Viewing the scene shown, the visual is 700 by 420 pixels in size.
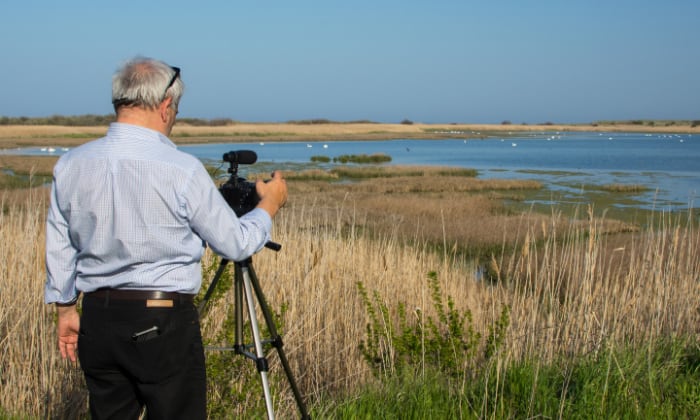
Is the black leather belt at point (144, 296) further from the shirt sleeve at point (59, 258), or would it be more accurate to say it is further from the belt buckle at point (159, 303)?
the shirt sleeve at point (59, 258)

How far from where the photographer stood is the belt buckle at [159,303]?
2287 mm

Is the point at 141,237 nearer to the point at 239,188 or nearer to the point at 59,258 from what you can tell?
the point at 59,258

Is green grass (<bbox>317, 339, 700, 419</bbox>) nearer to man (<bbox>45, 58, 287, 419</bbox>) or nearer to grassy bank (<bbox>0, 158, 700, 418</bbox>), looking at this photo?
grassy bank (<bbox>0, 158, 700, 418</bbox>)

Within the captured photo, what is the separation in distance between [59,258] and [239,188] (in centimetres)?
73

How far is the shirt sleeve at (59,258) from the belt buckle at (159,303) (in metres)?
0.37

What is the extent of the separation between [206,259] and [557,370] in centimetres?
408

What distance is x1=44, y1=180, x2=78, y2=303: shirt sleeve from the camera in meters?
2.39

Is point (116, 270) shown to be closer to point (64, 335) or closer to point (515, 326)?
point (64, 335)

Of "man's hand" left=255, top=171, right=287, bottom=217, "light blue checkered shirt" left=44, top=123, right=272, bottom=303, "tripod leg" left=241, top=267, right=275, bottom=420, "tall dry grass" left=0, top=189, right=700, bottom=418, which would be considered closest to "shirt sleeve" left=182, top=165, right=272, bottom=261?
"light blue checkered shirt" left=44, top=123, right=272, bottom=303

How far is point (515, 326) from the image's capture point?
5695 mm

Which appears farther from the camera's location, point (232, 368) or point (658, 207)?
point (658, 207)

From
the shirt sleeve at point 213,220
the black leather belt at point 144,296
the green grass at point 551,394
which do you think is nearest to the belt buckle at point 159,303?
the black leather belt at point 144,296

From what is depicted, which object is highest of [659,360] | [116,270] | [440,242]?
[116,270]

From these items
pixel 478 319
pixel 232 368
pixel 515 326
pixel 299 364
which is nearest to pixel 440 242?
pixel 478 319
